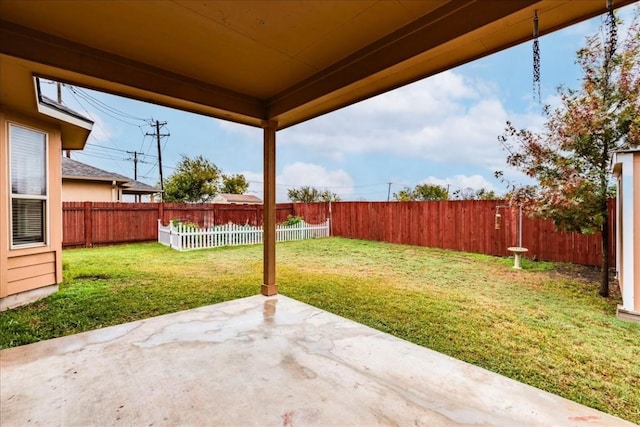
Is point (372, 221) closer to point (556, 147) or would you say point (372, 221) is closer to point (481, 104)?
point (556, 147)

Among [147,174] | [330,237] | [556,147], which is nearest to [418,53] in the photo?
[556,147]

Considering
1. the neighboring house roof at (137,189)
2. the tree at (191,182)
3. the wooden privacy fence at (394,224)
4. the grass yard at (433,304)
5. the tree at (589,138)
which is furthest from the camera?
the tree at (191,182)

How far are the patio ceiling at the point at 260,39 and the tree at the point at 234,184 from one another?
21789 mm

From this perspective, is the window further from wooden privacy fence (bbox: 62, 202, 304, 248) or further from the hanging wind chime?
wooden privacy fence (bbox: 62, 202, 304, 248)

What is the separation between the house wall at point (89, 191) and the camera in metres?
10.3

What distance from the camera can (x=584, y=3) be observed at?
4.91 ft

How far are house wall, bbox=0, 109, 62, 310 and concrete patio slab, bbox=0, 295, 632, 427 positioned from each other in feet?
5.42

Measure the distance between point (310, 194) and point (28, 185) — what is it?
18809 mm

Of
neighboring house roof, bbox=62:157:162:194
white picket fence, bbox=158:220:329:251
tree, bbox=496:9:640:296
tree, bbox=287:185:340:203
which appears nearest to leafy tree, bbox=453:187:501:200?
white picket fence, bbox=158:220:329:251

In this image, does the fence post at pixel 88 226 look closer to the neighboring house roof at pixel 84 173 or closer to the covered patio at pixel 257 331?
the neighboring house roof at pixel 84 173

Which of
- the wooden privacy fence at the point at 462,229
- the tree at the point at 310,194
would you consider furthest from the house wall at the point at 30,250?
the tree at the point at 310,194

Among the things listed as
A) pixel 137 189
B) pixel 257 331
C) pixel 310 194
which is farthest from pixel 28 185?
pixel 310 194

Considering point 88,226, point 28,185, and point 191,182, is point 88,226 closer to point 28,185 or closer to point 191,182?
point 28,185

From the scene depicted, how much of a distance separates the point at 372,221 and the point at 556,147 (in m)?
5.94
